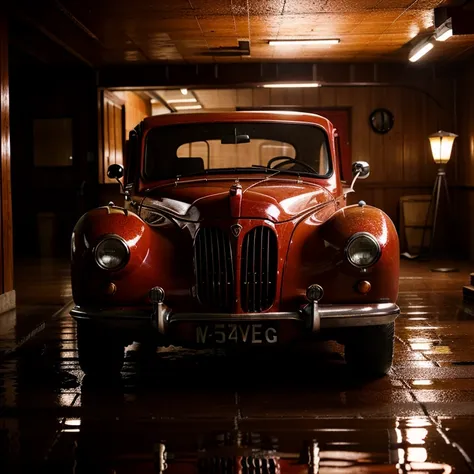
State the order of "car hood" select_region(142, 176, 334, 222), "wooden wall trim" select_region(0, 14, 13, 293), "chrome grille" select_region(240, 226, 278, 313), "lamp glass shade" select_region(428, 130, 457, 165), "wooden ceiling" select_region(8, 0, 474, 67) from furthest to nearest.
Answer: "lamp glass shade" select_region(428, 130, 457, 165)
"wooden ceiling" select_region(8, 0, 474, 67)
"wooden wall trim" select_region(0, 14, 13, 293)
"car hood" select_region(142, 176, 334, 222)
"chrome grille" select_region(240, 226, 278, 313)

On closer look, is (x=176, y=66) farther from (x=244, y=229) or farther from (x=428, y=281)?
(x=244, y=229)

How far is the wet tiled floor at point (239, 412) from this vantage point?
3439 mm

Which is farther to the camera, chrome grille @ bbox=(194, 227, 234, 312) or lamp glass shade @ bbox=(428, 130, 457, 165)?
lamp glass shade @ bbox=(428, 130, 457, 165)

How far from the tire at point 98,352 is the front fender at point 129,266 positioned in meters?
0.18

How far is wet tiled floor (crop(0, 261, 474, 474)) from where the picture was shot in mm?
3439

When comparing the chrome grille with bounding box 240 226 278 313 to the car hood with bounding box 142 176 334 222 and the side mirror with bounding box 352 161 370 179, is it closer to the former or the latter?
the car hood with bounding box 142 176 334 222

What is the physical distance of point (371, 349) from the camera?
4.91 meters

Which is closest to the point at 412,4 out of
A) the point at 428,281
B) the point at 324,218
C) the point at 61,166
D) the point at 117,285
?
the point at 428,281

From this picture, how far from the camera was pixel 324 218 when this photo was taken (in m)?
5.04

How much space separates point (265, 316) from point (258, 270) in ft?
0.97

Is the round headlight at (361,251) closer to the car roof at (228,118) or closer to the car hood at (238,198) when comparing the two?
the car hood at (238,198)

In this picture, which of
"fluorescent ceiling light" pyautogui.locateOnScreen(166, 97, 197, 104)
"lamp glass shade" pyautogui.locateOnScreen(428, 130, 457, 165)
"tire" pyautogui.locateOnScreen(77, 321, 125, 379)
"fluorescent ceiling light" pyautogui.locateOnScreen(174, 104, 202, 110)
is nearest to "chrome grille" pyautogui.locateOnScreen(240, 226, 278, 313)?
"tire" pyautogui.locateOnScreen(77, 321, 125, 379)

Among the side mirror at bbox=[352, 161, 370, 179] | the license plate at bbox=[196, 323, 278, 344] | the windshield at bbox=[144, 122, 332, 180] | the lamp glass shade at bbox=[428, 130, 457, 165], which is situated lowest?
the license plate at bbox=[196, 323, 278, 344]

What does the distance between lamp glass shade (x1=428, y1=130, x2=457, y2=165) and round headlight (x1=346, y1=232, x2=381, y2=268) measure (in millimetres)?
8120
